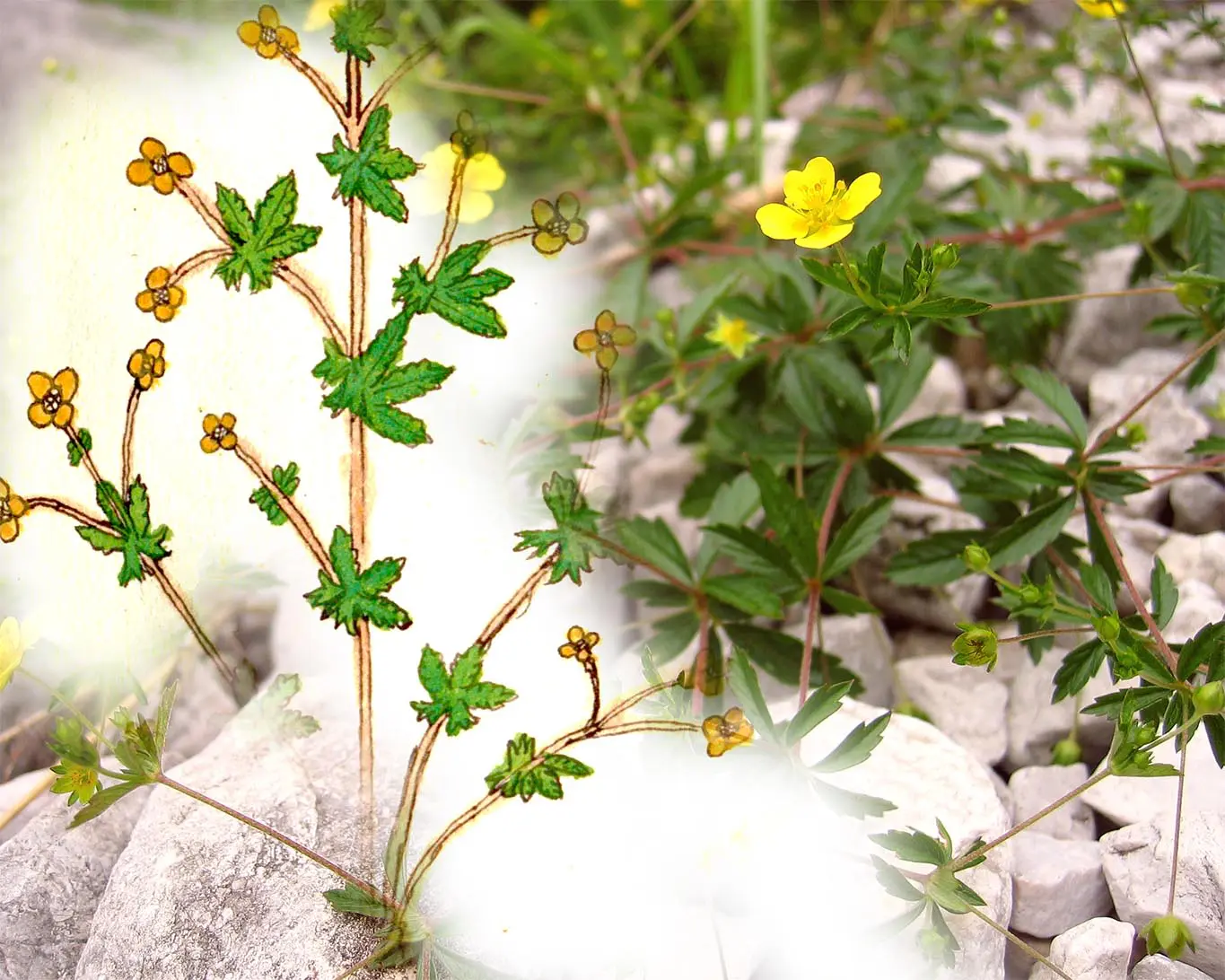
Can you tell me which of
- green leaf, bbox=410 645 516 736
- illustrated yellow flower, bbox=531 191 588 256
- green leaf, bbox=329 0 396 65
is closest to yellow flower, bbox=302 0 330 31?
green leaf, bbox=329 0 396 65

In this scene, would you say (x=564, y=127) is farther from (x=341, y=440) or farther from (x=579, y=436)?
(x=341, y=440)

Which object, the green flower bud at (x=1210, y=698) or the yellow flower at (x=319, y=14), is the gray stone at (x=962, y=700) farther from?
the yellow flower at (x=319, y=14)

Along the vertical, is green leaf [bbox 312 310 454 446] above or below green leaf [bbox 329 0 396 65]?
below

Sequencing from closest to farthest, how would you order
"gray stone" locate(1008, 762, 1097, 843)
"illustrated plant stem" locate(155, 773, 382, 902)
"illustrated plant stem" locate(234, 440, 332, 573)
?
"illustrated plant stem" locate(155, 773, 382, 902), "illustrated plant stem" locate(234, 440, 332, 573), "gray stone" locate(1008, 762, 1097, 843)

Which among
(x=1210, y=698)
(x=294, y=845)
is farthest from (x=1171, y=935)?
(x=294, y=845)

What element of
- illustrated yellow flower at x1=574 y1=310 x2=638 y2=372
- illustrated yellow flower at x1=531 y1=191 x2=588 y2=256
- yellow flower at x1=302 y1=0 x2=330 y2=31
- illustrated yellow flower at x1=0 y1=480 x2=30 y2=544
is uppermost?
yellow flower at x1=302 y1=0 x2=330 y2=31

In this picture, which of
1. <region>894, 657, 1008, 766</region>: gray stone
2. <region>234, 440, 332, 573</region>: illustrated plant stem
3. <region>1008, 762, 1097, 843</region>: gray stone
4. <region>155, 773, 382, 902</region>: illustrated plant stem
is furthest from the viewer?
<region>894, 657, 1008, 766</region>: gray stone

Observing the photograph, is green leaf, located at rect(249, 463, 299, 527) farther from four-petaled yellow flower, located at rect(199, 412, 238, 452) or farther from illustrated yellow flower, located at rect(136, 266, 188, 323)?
illustrated yellow flower, located at rect(136, 266, 188, 323)
